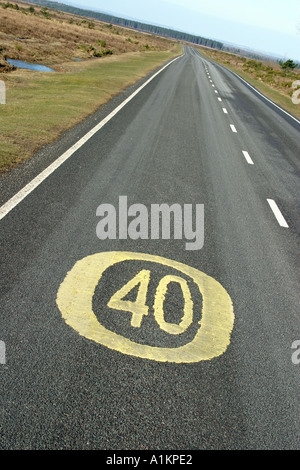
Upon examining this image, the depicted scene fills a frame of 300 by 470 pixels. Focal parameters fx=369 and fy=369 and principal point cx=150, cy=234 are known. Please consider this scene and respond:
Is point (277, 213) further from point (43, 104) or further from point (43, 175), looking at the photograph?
point (43, 104)

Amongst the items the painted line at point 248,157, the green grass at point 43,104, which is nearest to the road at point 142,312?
the green grass at point 43,104

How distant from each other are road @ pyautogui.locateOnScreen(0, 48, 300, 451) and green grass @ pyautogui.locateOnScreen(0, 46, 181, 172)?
85 centimetres

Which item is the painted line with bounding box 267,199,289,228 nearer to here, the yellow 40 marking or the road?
the road

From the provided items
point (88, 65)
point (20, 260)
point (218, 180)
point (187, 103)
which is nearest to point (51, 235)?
point (20, 260)

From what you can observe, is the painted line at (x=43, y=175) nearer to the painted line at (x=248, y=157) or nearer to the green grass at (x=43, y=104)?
the green grass at (x=43, y=104)

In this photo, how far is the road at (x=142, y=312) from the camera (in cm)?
278

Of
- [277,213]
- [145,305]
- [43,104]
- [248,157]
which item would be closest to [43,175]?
[145,305]

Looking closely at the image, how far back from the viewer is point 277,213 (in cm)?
727

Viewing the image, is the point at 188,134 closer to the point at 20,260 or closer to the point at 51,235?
the point at 51,235

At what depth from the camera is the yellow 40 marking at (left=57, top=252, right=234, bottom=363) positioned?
3.45m

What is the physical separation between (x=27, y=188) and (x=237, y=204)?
3.94m

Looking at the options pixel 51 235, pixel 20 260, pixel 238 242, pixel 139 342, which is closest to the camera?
pixel 139 342

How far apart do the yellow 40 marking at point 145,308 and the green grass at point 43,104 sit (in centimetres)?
356

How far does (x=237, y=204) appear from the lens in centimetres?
727
